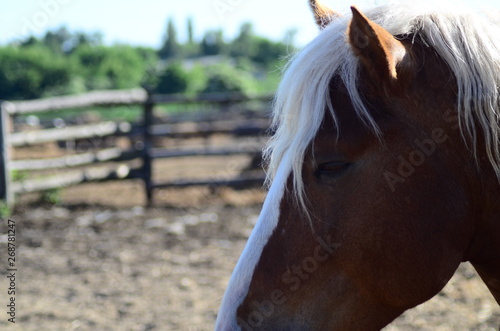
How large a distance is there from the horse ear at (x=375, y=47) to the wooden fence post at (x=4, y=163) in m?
6.39

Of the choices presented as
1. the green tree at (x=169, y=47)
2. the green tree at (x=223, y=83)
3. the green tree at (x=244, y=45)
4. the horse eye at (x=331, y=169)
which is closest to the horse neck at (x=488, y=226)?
the horse eye at (x=331, y=169)

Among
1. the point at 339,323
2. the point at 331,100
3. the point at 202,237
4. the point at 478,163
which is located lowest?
the point at 202,237

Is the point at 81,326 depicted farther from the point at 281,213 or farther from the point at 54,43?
the point at 54,43

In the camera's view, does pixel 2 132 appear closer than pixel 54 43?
Yes

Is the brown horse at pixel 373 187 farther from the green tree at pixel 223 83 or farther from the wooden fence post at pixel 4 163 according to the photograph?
the green tree at pixel 223 83

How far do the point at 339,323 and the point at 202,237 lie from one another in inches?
188

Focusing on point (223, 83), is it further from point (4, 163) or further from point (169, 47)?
point (4, 163)

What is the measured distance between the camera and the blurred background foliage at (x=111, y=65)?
67.3 feet

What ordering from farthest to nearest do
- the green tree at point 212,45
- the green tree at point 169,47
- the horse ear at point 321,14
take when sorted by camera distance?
the green tree at point 212,45 → the green tree at point 169,47 → the horse ear at point 321,14

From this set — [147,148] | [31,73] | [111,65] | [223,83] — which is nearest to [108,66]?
[111,65]

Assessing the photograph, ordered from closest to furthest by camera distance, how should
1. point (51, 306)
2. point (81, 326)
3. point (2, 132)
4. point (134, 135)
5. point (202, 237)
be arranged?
1. point (81, 326)
2. point (51, 306)
3. point (202, 237)
4. point (2, 132)
5. point (134, 135)

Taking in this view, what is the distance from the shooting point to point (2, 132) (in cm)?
677

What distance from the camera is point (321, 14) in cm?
165

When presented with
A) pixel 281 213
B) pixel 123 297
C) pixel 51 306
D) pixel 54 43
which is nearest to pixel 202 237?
pixel 123 297
